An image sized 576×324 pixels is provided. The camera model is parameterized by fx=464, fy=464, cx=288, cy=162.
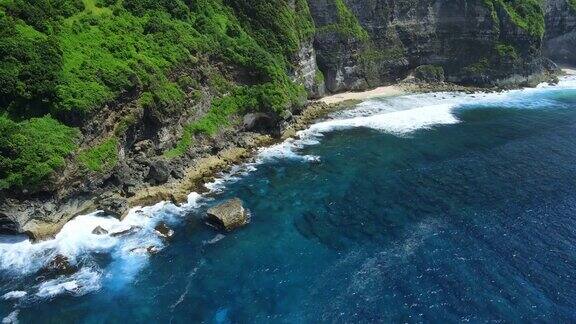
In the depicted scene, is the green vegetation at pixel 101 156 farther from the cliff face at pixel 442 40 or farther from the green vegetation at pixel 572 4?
the green vegetation at pixel 572 4

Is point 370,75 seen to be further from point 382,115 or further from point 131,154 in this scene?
point 131,154

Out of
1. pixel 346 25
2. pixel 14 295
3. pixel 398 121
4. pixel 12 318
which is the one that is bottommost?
pixel 398 121

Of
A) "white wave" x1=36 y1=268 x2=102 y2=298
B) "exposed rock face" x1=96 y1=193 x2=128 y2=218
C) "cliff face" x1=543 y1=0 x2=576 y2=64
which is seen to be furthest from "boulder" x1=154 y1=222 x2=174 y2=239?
"cliff face" x1=543 y1=0 x2=576 y2=64

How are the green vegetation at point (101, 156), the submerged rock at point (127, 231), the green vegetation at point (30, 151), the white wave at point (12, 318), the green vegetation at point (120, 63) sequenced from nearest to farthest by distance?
the white wave at point (12, 318) → the green vegetation at point (30, 151) → the submerged rock at point (127, 231) → the green vegetation at point (120, 63) → the green vegetation at point (101, 156)

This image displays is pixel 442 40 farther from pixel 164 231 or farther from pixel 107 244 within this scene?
pixel 107 244

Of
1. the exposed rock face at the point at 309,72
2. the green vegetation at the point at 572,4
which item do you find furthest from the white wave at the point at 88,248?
the green vegetation at the point at 572,4

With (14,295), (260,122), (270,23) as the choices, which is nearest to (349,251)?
(14,295)

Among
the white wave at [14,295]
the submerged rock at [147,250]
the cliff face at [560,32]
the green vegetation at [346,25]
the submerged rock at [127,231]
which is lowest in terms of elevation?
the cliff face at [560,32]
